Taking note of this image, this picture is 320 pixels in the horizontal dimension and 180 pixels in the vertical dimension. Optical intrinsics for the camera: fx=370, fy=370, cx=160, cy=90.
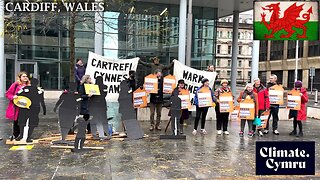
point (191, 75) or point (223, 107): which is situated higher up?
point (191, 75)

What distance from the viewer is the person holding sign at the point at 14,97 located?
375 inches

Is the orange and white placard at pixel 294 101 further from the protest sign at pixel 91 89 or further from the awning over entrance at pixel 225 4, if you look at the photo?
the awning over entrance at pixel 225 4

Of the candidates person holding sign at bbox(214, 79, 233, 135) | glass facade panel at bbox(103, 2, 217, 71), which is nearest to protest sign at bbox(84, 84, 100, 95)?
person holding sign at bbox(214, 79, 233, 135)

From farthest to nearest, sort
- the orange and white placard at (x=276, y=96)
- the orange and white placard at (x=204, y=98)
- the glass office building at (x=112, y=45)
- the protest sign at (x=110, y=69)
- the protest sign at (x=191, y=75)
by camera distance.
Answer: the glass office building at (x=112, y=45)
the protest sign at (x=191, y=75)
the protest sign at (x=110, y=69)
the orange and white placard at (x=276, y=96)
the orange and white placard at (x=204, y=98)

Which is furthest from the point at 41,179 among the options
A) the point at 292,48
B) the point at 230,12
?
the point at 292,48

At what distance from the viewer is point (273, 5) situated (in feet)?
13.6

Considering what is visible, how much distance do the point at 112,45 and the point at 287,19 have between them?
26.1m

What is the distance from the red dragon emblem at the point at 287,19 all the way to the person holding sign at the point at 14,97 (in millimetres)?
7271

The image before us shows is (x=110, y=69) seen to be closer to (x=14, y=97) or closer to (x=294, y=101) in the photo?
(x=14, y=97)

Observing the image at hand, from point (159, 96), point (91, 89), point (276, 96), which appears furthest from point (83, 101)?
point (276, 96)

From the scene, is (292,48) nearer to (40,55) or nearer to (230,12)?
(230,12)

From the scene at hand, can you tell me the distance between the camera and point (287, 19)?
13.7 ft

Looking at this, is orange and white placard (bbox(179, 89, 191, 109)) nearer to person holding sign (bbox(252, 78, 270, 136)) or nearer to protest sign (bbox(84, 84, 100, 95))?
person holding sign (bbox(252, 78, 270, 136))

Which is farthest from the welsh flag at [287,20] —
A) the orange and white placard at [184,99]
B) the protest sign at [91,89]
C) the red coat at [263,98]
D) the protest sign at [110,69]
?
the protest sign at [110,69]
